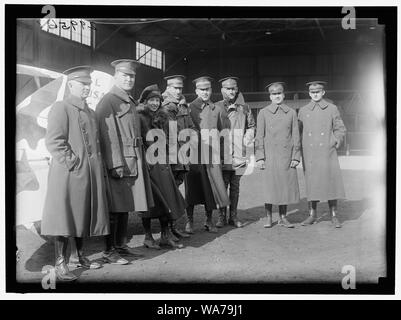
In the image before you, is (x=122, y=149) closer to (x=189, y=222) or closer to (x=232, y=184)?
(x=189, y=222)

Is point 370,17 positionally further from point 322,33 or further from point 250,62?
point 250,62

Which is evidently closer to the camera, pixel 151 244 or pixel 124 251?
pixel 124 251

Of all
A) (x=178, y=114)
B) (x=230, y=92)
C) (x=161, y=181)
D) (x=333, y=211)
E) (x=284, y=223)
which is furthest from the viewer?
(x=230, y=92)

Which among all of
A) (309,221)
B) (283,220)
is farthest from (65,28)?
(309,221)

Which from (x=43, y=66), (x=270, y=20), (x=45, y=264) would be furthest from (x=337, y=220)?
(x=43, y=66)

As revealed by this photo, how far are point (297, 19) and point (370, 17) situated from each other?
0.69m

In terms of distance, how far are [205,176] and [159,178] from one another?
3.03 ft

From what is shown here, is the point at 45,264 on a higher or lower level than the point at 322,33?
lower

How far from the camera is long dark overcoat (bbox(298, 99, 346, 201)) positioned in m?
6.20

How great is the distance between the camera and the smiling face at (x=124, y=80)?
500 centimetres

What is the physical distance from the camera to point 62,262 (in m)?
4.70

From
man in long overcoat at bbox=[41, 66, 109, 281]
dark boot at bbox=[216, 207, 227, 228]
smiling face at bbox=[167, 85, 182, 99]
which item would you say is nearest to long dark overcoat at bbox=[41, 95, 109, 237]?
man in long overcoat at bbox=[41, 66, 109, 281]

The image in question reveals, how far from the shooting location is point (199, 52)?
17.4 feet

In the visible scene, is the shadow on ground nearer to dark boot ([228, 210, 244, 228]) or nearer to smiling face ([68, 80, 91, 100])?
dark boot ([228, 210, 244, 228])
